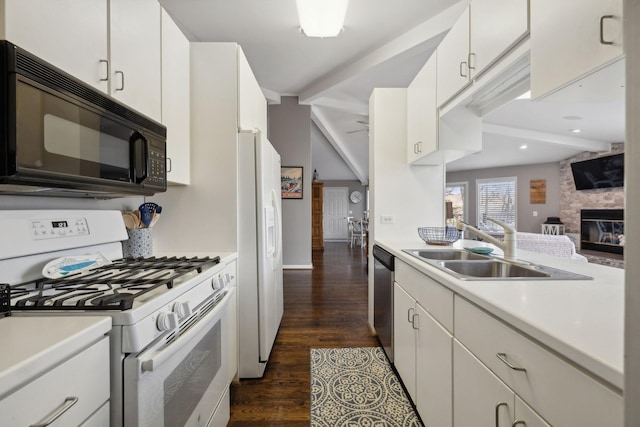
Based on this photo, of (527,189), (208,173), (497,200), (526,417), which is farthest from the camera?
(497,200)

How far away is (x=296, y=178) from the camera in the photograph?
5.27 meters

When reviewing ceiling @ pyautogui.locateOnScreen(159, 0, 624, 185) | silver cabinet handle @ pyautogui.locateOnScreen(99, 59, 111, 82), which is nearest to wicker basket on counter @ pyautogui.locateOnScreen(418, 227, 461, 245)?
ceiling @ pyautogui.locateOnScreen(159, 0, 624, 185)

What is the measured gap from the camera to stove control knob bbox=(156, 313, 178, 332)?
879mm

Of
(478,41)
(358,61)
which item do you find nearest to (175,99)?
(478,41)

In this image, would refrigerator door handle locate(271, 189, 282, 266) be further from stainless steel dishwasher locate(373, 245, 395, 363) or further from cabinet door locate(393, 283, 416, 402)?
cabinet door locate(393, 283, 416, 402)

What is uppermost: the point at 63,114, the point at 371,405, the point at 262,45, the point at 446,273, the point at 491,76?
the point at 262,45

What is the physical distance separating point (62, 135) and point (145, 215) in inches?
32.2

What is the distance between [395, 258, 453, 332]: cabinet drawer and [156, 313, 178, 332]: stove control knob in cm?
99

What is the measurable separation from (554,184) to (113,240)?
9.24m

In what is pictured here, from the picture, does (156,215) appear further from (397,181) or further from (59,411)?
(397,181)

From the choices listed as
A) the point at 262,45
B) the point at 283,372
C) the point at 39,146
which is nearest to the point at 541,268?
the point at 283,372

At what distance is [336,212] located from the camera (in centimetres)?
1073

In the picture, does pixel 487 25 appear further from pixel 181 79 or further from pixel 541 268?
pixel 181 79

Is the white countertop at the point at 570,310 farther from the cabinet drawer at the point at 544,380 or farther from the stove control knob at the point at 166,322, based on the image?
the stove control knob at the point at 166,322
